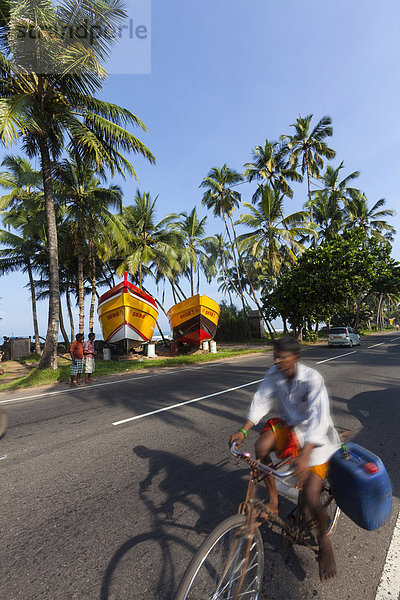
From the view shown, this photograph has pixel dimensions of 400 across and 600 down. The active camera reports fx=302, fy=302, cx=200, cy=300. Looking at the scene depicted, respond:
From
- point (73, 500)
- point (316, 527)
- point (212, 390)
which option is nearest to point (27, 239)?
point (212, 390)

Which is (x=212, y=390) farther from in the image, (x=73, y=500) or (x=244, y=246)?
(x=244, y=246)

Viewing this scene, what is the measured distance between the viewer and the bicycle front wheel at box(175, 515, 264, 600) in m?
1.53

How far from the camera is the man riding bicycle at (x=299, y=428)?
1903 mm

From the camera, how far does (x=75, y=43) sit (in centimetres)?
1005

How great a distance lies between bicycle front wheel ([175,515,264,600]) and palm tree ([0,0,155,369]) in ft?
34.4

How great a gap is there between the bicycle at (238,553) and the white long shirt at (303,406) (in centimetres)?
27

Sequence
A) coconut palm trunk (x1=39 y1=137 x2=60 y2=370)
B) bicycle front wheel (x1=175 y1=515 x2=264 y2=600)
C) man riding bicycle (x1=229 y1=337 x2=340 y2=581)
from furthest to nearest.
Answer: coconut palm trunk (x1=39 y1=137 x2=60 y2=370) → man riding bicycle (x1=229 y1=337 x2=340 y2=581) → bicycle front wheel (x1=175 y1=515 x2=264 y2=600)

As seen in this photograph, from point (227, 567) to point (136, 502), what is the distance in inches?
58.4

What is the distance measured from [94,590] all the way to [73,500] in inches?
47.0

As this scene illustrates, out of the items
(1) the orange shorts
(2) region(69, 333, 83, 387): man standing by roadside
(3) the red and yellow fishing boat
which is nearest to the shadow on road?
(1) the orange shorts

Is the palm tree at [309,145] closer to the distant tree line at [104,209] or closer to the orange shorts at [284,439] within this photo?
the distant tree line at [104,209]

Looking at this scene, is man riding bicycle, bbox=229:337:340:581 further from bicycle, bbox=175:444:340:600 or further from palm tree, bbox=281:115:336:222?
palm tree, bbox=281:115:336:222

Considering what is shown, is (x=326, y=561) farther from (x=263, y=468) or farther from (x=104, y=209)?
(x=104, y=209)

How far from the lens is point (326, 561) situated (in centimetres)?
188
